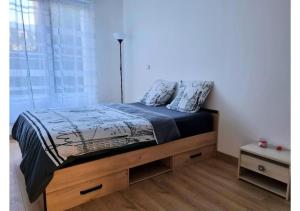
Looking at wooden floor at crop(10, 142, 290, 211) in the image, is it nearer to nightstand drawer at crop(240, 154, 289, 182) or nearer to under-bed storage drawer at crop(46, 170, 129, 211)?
under-bed storage drawer at crop(46, 170, 129, 211)

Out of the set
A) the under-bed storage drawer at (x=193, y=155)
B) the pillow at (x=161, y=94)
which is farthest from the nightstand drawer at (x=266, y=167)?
the pillow at (x=161, y=94)

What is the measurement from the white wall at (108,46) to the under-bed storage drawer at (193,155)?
2597 millimetres

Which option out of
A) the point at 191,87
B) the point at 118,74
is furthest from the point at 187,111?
the point at 118,74

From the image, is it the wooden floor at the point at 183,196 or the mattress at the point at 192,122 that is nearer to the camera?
the wooden floor at the point at 183,196

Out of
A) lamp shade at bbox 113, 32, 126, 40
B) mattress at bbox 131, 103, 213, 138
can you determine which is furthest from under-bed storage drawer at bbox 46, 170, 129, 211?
lamp shade at bbox 113, 32, 126, 40

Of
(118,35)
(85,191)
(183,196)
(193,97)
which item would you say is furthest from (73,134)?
(118,35)

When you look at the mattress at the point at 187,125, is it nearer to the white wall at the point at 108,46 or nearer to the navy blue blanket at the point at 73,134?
the navy blue blanket at the point at 73,134

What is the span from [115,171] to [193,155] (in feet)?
3.62

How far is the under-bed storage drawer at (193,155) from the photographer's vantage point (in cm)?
257

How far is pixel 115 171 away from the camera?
2.06m

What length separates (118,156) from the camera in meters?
2.06

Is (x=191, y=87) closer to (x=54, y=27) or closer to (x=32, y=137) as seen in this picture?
(x=32, y=137)

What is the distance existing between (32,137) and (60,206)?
2.10 feet

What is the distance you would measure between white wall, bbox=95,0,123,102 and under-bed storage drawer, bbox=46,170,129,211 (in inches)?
109
